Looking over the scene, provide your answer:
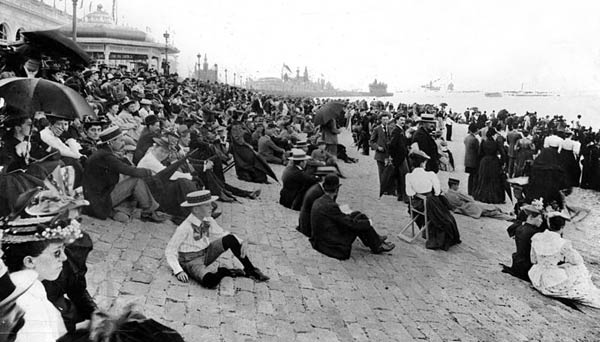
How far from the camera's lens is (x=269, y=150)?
13.1m

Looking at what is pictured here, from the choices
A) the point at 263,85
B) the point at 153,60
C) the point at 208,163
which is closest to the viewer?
the point at 208,163

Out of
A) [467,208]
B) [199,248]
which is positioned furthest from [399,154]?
[199,248]

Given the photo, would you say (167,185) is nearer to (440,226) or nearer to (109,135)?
(109,135)

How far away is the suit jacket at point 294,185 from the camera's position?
28.4 feet

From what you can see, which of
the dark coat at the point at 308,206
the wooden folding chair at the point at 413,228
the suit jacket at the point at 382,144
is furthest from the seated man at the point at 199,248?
the suit jacket at the point at 382,144

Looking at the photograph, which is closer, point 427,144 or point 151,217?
point 151,217

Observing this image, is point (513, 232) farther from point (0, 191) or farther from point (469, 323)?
point (0, 191)

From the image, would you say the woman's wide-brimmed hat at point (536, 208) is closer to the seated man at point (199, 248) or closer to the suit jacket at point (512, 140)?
the seated man at point (199, 248)

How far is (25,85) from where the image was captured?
16.0 feet

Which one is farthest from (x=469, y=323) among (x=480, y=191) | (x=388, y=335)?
(x=480, y=191)

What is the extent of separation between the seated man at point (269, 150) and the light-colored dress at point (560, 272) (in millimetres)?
7741

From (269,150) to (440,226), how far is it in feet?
21.5

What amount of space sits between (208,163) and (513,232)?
441cm

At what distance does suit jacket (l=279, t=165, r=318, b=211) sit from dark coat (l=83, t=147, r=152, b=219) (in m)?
3.10
